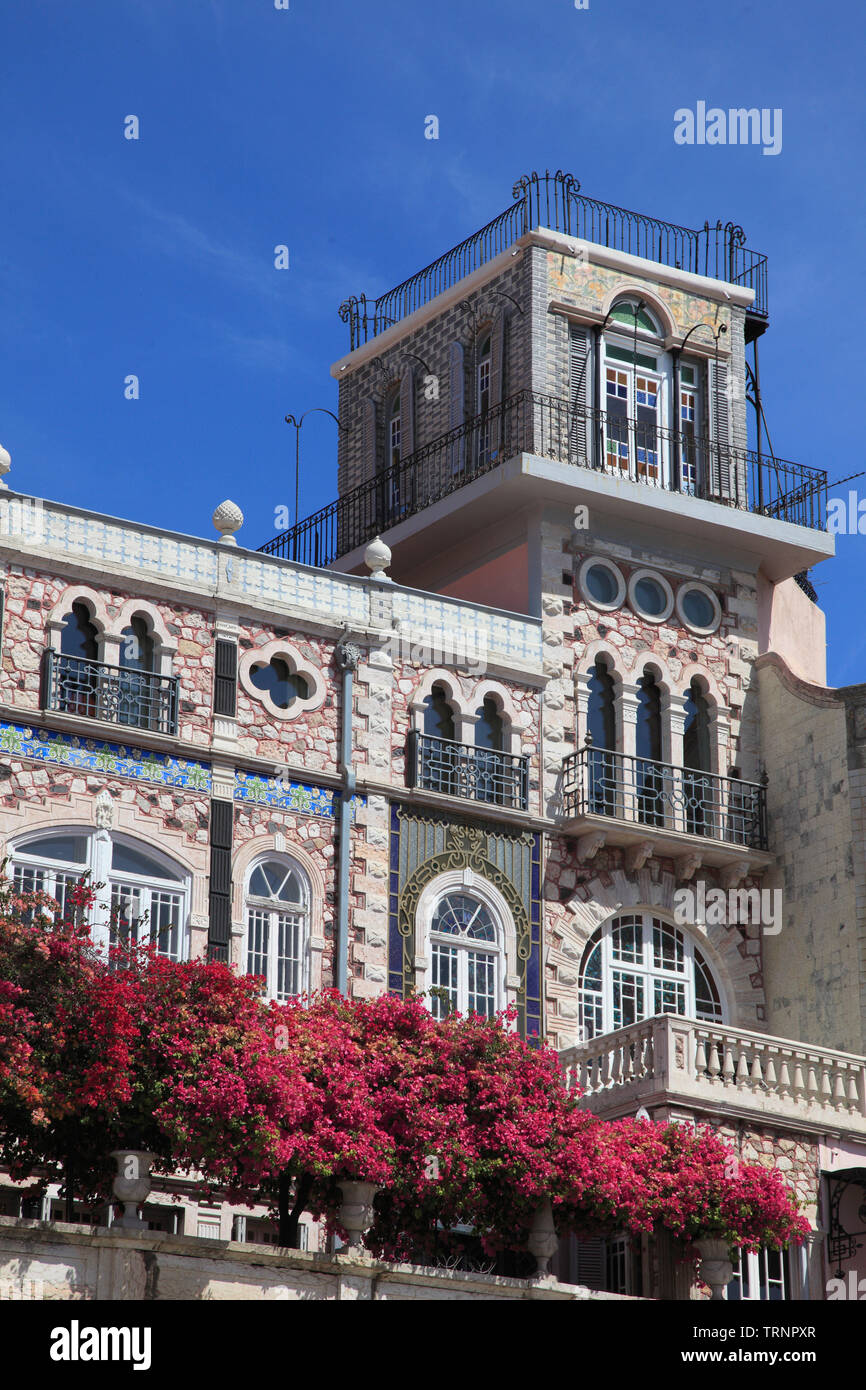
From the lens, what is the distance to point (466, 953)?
32938mm

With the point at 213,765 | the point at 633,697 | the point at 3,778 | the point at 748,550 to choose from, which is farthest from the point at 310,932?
the point at 748,550

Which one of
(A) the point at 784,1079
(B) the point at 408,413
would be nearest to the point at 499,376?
(B) the point at 408,413

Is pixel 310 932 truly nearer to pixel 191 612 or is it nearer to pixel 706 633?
pixel 191 612

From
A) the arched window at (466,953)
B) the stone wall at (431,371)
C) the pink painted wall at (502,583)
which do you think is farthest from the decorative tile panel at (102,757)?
the stone wall at (431,371)

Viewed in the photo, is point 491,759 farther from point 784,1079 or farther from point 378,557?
point 784,1079

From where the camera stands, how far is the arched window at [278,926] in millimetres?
31250

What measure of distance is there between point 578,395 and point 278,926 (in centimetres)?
986

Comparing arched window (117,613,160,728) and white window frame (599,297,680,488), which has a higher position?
white window frame (599,297,680,488)

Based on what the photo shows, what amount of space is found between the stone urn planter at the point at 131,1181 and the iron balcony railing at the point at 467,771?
30.6ft

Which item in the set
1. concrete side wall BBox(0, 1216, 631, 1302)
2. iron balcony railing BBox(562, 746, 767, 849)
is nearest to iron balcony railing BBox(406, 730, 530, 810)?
iron balcony railing BBox(562, 746, 767, 849)

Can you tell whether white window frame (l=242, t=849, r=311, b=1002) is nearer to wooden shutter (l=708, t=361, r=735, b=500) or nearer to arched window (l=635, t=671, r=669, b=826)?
arched window (l=635, t=671, r=669, b=826)

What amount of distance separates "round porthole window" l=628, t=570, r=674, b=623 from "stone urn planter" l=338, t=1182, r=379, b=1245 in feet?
41.7

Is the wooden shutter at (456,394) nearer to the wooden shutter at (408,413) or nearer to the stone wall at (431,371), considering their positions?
the stone wall at (431,371)

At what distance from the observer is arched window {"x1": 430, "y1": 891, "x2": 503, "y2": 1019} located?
32.6 m
